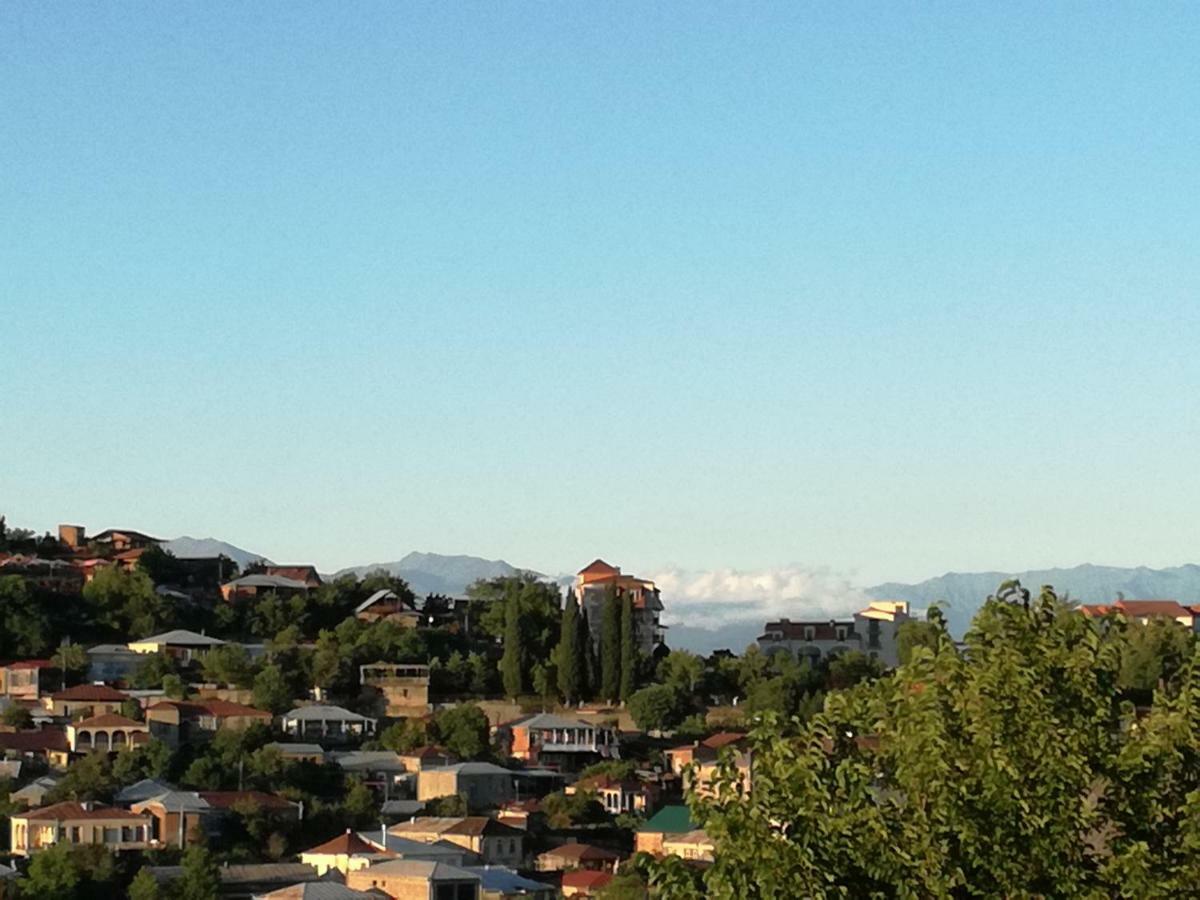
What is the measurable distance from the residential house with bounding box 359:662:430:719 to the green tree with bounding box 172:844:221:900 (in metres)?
13.7

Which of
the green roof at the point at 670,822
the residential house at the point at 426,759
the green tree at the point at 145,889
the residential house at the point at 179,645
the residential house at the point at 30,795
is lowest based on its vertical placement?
the green tree at the point at 145,889

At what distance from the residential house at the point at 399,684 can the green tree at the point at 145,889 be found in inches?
603

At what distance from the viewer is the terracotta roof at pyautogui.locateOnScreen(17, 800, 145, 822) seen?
41.6 m

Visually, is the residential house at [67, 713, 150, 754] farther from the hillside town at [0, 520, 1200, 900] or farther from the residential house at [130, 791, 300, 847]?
the residential house at [130, 791, 300, 847]

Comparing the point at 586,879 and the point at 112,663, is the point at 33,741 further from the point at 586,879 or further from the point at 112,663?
the point at 586,879

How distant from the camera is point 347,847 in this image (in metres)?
40.9

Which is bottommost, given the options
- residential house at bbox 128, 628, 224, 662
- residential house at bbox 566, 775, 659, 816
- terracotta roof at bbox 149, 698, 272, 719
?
residential house at bbox 566, 775, 659, 816

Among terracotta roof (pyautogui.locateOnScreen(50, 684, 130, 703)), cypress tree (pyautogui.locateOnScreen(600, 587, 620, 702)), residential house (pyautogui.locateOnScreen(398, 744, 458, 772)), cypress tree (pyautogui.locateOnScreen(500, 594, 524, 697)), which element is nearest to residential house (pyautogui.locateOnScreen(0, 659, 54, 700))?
terracotta roof (pyautogui.locateOnScreen(50, 684, 130, 703))

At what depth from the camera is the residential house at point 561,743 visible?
5025 cm

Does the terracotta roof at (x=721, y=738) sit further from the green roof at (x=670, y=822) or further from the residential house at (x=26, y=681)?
the residential house at (x=26, y=681)

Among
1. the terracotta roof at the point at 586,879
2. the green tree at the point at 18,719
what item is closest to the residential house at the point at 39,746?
the green tree at the point at 18,719

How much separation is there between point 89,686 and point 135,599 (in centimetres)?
632

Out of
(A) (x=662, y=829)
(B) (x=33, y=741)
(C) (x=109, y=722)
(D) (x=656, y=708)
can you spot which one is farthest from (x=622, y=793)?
(B) (x=33, y=741)

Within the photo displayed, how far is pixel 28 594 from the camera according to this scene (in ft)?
179
